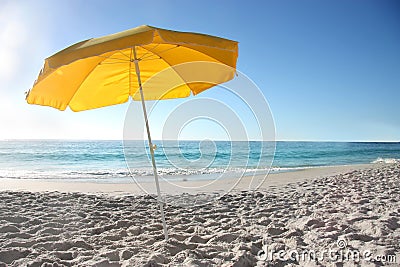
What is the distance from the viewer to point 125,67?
3.58 m

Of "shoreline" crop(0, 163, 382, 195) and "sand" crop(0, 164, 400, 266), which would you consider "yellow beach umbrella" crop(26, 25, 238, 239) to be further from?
"shoreline" crop(0, 163, 382, 195)

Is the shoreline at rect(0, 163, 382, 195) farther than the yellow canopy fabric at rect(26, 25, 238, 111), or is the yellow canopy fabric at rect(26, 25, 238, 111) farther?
the shoreline at rect(0, 163, 382, 195)

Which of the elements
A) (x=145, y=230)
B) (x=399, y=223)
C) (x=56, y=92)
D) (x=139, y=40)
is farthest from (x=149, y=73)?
(x=399, y=223)

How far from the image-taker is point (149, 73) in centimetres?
379

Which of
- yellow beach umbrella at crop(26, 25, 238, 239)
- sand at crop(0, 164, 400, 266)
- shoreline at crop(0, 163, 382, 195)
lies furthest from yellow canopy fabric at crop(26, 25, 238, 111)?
shoreline at crop(0, 163, 382, 195)

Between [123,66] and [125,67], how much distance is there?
0.14ft

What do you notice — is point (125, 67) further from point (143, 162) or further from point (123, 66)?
point (143, 162)

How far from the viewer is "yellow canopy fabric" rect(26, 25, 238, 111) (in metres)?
2.21

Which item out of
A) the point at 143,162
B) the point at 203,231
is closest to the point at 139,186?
the point at 203,231

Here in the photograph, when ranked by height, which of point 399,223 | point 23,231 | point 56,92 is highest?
point 56,92

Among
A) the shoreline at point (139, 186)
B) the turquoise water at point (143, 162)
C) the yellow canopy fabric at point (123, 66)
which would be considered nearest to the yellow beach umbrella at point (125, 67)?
the yellow canopy fabric at point (123, 66)

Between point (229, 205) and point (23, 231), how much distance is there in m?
3.05

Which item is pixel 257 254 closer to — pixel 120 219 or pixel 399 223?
pixel 399 223

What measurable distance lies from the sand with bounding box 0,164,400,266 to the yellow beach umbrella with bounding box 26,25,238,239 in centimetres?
54
